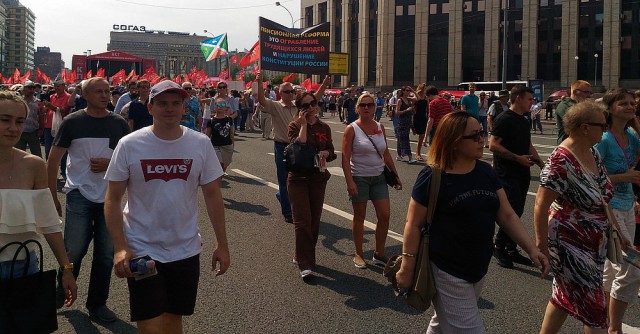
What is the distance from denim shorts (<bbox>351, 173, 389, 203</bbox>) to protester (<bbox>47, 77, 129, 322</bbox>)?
8.37ft

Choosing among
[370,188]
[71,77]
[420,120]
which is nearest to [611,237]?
[370,188]

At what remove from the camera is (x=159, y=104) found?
3490mm

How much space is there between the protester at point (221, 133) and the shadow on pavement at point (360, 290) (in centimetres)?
491

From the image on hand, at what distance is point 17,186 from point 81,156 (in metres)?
1.72

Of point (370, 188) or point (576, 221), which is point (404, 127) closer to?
point (370, 188)

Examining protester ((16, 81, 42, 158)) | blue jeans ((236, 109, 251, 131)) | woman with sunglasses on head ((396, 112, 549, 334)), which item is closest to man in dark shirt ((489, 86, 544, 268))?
woman with sunglasses on head ((396, 112, 549, 334))

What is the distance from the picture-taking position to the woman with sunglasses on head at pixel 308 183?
6.14 m

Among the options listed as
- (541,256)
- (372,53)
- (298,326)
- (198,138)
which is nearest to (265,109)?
A: (298,326)

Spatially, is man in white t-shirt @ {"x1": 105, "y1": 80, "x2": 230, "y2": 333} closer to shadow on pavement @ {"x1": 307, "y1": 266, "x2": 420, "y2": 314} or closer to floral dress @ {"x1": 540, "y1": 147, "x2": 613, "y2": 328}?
shadow on pavement @ {"x1": 307, "y1": 266, "x2": 420, "y2": 314}

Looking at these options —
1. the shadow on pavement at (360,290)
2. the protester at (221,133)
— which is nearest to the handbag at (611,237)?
the shadow on pavement at (360,290)

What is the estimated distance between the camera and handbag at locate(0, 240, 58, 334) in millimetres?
2953

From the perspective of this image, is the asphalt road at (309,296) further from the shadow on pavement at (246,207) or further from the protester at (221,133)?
the protester at (221,133)

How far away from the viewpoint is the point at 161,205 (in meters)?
3.43

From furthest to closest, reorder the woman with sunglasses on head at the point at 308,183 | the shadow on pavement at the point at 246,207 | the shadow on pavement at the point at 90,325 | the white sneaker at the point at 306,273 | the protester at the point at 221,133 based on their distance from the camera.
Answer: the protester at the point at 221,133 → the shadow on pavement at the point at 246,207 → the woman with sunglasses on head at the point at 308,183 → the white sneaker at the point at 306,273 → the shadow on pavement at the point at 90,325
